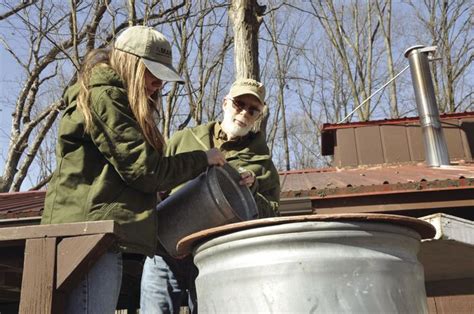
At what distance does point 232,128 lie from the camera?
2658mm

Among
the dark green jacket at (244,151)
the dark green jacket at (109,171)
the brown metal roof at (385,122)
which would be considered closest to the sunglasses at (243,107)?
the dark green jacket at (244,151)

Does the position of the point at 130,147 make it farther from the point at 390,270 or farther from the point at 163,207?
the point at 390,270

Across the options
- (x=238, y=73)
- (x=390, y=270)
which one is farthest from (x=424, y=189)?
(x=390, y=270)

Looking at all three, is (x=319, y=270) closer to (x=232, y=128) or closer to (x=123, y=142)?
(x=123, y=142)

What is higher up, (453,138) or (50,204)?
(453,138)

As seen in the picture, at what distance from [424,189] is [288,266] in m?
3.81

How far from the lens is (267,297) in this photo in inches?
60.9

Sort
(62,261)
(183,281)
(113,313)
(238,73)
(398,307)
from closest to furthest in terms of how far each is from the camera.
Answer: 1. (398,307)
2. (62,261)
3. (113,313)
4. (183,281)
5. (238,73)

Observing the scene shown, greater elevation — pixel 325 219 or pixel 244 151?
pixel 244 151

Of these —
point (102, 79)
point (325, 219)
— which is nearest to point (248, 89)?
point (102, 79)

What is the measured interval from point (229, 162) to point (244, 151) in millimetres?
108

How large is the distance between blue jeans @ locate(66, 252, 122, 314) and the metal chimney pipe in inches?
265

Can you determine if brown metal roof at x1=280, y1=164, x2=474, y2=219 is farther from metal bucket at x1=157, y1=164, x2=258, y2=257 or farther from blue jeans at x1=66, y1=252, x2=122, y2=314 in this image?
blue jeans at x1=66, y1=252, x2=122, y2=314

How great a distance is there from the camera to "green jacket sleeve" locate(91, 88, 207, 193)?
1854 mm
